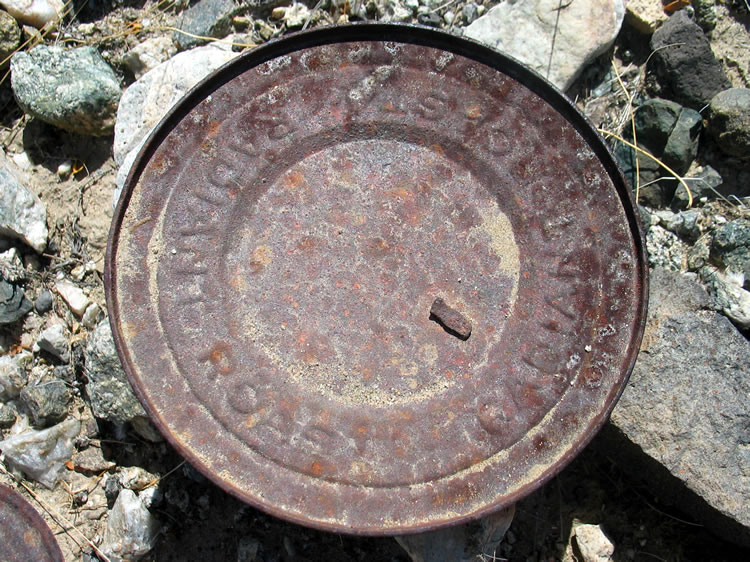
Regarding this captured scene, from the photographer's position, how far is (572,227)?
5.84 ft

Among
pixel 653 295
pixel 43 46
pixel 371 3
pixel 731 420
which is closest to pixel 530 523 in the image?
pixel 731 420

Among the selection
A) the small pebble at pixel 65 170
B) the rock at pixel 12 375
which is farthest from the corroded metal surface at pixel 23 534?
the small pebble at pixel 65 170

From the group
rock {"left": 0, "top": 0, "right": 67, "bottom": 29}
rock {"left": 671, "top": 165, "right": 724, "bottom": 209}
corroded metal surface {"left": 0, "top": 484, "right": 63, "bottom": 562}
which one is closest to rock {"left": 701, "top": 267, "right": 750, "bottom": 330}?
rock {"left": 671, "top": 165, "right": 724, "bottom": 209}

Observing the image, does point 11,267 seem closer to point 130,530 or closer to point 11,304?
point 11,304

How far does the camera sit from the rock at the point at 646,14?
256cm

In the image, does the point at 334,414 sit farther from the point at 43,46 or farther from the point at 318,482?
the point at 43,46

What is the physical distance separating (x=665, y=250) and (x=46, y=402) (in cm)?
238

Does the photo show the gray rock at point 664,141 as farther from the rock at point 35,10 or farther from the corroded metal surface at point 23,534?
the corroded metal surface at point 23,534

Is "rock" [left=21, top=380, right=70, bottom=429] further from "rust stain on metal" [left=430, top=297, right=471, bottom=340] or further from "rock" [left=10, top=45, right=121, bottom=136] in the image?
"rust stain on metal" [left=430, top=297, right=471, bottom=340]

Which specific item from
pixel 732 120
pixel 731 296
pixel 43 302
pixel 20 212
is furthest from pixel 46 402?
pixel 732 120

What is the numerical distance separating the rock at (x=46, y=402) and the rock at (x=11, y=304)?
28 cm

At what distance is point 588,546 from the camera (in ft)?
7.38

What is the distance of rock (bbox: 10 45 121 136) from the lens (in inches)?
97.7

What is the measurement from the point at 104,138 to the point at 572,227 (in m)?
1.92
